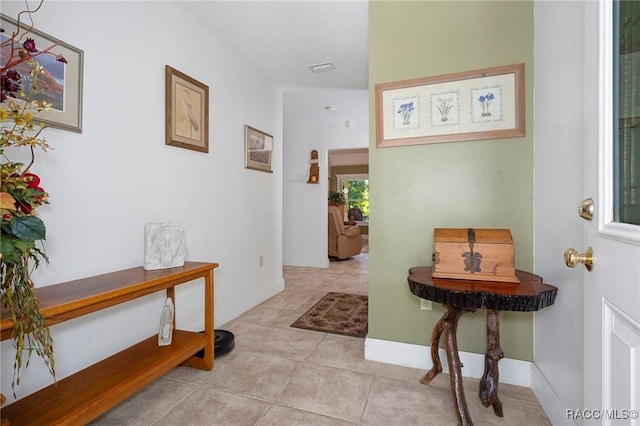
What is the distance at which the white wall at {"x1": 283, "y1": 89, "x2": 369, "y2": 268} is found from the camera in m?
4.80

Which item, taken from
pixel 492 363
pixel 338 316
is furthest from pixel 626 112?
pixel 338 316

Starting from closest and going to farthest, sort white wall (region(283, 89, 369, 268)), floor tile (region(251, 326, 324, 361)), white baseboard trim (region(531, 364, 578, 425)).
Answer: white baseboard trim (region(531, 364, 578, 425)) < floor tile (region(251, 326, 324, 361)) < white wall (region(283, 89, 369, 268))

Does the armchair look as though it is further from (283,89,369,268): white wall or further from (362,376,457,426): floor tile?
→ (362,376,457,426): floor tile

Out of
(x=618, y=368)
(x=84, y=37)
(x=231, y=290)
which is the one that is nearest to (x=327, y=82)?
(x=84, y=37)

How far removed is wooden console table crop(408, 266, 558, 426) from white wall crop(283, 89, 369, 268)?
3.47 meters

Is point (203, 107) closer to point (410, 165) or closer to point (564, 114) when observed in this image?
point (410, 165)

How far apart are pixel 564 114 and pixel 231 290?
2585mm

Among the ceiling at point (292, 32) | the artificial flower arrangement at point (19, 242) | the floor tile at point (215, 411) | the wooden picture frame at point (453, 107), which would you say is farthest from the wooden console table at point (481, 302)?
the ceiling at point (292, 32)

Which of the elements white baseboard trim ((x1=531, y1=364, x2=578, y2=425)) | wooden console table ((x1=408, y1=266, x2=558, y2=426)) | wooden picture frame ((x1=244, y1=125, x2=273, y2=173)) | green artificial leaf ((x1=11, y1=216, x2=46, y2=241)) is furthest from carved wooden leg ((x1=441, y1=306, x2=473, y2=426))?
wooden picture frame ((x1=244, y1=125, x2=273, y2=173))

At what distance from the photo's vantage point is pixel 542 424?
4.21ft

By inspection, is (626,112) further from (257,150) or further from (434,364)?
(257,150)

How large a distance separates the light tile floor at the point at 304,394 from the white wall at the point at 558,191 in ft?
0.87

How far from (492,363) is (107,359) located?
1953 millimetres

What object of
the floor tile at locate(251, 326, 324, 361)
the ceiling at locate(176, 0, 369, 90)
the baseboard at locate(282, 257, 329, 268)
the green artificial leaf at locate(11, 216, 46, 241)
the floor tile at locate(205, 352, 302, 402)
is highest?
the ceiling at locate(176, 0, 369, 90)
